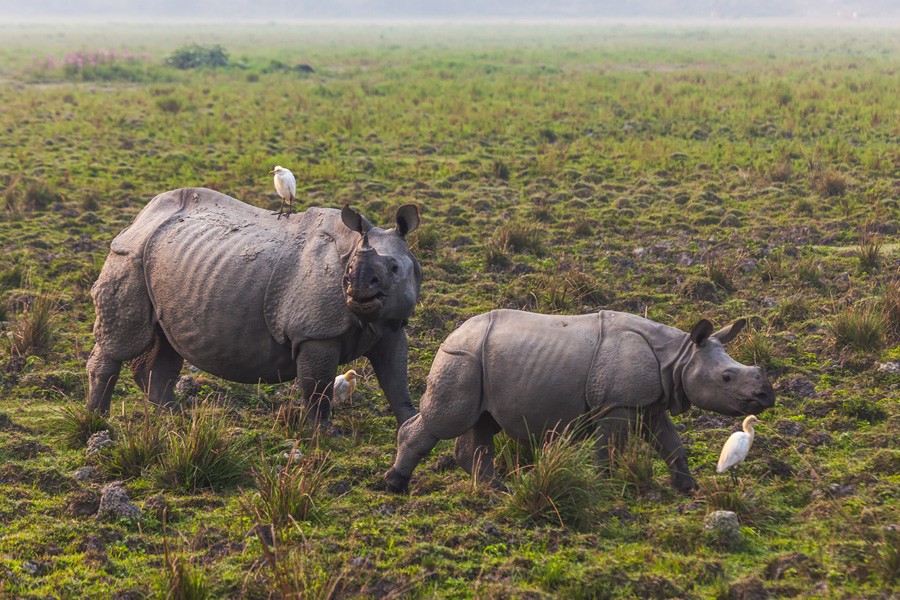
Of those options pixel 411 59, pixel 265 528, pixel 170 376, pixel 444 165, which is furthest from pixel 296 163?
pixel 411 59

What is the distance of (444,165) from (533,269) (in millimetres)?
5937

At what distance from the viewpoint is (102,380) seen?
7164 millimetres

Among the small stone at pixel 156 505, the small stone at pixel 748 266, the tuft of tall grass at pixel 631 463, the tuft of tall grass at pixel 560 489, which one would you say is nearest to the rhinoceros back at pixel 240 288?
the small stone at pixel 156 505

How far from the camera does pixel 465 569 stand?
16.5ft

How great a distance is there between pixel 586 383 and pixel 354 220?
5.88 feet

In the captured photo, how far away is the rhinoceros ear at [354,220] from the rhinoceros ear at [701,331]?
2103 millimetres

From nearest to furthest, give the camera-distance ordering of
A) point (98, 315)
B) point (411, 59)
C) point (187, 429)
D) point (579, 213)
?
point (187, 429) → point (98, 315) → point (579, 213) → point (411, 59)

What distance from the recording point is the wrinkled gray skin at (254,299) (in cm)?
638

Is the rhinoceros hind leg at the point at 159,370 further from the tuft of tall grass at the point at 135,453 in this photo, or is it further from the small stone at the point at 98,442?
the tuft of tall grass at the point at 135,453

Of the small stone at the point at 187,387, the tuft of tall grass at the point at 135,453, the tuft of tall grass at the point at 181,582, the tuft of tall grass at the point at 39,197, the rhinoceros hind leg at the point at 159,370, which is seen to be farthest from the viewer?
the tuft of tall grass at the point at 39,197

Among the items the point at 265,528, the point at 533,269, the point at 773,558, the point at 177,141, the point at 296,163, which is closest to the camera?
the point at 773,558

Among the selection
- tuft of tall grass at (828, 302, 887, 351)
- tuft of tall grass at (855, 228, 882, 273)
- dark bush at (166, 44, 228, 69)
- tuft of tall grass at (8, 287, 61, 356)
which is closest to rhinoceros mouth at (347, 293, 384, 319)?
tuft of tall grass at (8, 287, 61, 356)

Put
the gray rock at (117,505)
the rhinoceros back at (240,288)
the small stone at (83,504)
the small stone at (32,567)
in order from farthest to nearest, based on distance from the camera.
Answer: the rhinoceros back at (240,288) < the small stone at (83,504) < the gray rock at (117,505) < the small stone at (32,567)

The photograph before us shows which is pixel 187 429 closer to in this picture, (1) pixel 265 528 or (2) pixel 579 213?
(1) pixel 265 528
